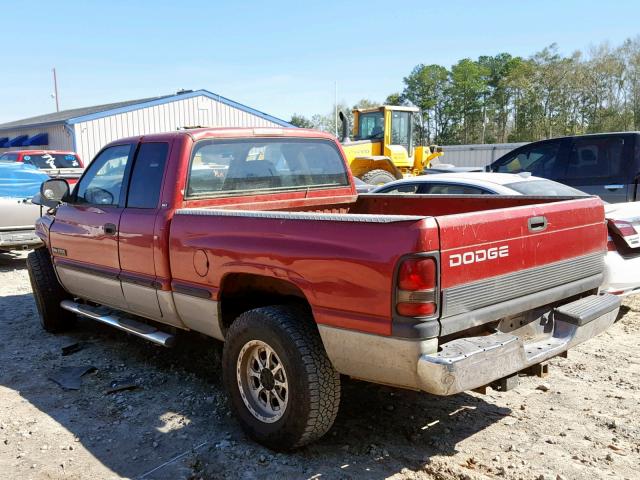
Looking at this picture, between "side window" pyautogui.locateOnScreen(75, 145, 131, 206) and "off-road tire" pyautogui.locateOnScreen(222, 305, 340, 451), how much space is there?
206cm

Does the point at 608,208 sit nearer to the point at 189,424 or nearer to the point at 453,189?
the point at 453,189

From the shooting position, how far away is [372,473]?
3230 mm

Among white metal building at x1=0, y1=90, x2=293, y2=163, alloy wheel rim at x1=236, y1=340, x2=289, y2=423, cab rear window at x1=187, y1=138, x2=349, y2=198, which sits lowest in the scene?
alloy wheel rim at x1=236, y1=340, x2=289, y2=423

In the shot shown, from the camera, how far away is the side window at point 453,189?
6.18 m

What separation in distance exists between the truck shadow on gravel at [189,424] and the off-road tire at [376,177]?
392 inches

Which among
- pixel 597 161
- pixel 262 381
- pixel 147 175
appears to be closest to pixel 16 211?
pixel 147 175

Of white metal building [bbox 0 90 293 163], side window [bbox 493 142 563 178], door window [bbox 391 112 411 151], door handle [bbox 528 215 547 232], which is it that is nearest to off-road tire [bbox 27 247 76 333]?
door handle [bbox 528 215 547 232]

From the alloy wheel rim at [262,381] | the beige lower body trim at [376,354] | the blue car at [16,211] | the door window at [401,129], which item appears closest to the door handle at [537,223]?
the beige lower body trim at [376,354]

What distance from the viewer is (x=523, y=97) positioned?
56.0m

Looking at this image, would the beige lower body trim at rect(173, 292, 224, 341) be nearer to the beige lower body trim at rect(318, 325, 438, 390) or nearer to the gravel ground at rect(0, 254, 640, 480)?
the gravel ground at rect(0, 254, 640, 480)

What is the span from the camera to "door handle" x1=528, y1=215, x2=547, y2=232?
10.7 ft

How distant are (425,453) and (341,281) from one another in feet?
4.18

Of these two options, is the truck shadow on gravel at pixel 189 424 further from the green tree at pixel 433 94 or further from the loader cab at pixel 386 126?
the green tree at pixel 433 94

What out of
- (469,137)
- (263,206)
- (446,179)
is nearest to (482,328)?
(263,206)
